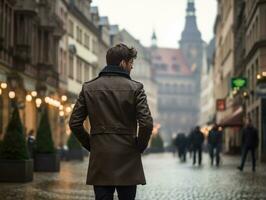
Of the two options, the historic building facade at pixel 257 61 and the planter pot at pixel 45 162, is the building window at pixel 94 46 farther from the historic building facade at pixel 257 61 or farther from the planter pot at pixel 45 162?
the planter pot at pixel 45 162

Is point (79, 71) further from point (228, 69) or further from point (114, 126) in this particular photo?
point (114, 126)

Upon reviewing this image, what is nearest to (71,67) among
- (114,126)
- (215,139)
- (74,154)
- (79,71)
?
(79,71)

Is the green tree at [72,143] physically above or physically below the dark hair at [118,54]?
below

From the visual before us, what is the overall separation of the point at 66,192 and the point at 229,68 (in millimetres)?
60208

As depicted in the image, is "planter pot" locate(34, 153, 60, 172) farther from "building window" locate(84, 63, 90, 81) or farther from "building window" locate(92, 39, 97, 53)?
"building window" locate(92, 39, 97, 53)

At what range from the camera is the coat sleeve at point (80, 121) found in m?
6.77

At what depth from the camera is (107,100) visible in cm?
677

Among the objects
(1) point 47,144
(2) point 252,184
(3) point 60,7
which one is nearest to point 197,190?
(2) point 252,184

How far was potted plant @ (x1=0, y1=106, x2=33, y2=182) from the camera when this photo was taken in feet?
67.1

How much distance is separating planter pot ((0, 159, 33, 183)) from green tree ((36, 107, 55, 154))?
19.8 ft

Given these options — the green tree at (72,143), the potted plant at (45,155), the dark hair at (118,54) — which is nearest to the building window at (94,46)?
the green tree at (72,143)

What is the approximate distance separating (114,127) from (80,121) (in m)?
0.31

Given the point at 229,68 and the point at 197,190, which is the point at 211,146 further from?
the point at 229,68

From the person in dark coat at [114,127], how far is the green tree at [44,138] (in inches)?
785
